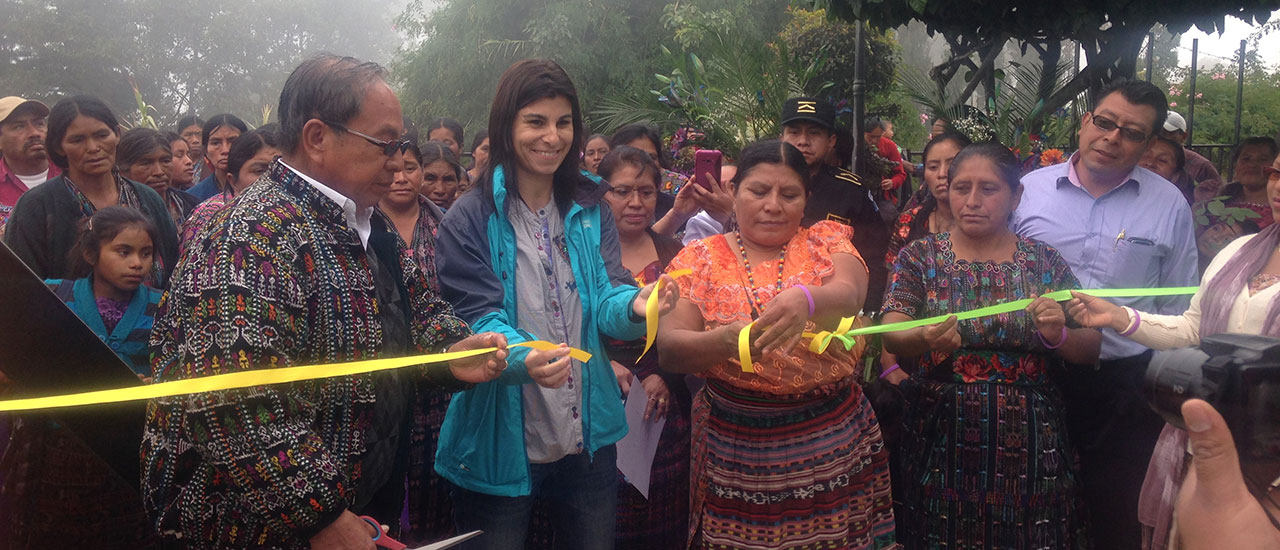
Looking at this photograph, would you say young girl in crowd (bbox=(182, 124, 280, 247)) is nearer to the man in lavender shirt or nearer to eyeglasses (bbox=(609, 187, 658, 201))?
eyeglasses (bbox=(609, 187, 658, 201))

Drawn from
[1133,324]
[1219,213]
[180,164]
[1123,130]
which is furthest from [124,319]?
[1219,213]

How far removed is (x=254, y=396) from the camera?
1.81 m

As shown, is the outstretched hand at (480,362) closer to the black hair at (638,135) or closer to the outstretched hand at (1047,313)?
the outstretched hand at (1047,313)

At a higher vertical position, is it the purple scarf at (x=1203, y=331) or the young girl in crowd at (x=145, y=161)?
the young girl in crowd at (x=145, y=161)

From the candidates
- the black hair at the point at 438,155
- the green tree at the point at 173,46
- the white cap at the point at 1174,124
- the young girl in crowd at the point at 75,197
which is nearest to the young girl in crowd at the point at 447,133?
the black hair at the point at 438,155

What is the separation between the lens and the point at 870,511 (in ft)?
10.5

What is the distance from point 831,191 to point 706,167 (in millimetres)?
687

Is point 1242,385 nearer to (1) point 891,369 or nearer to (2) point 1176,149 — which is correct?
(1) point 891,369

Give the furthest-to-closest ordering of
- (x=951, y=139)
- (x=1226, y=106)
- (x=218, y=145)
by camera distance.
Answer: (x=1226, y=106)
(x=218, y=145)
(x=951, y=139)

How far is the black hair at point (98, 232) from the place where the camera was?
374 cm

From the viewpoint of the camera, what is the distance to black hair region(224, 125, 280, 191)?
15.9 feet

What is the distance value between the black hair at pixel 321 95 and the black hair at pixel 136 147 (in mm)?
4113

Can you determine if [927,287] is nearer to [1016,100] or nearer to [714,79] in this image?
[1016,100]

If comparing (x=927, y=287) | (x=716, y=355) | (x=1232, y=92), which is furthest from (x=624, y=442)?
(x=1232, y=92)
